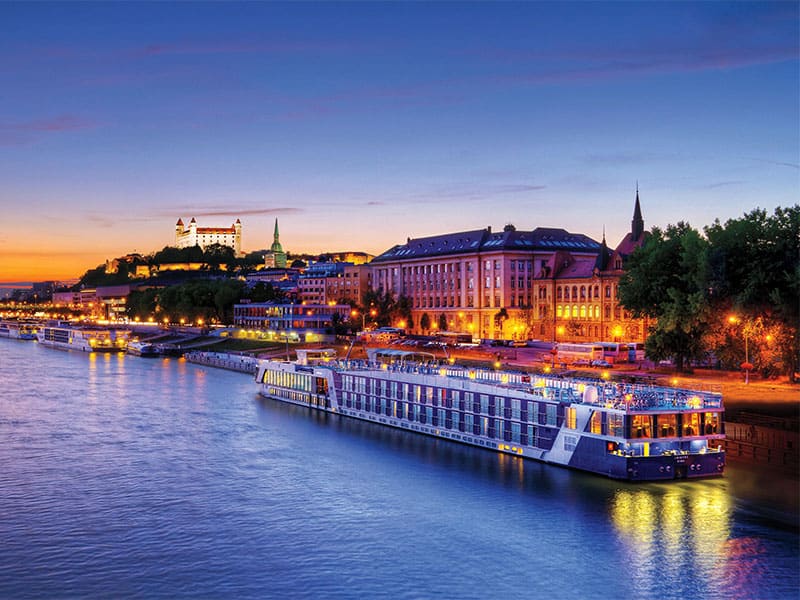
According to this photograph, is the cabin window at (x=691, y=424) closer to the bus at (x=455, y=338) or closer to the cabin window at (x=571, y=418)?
the cabin window at (x=571, y=418)

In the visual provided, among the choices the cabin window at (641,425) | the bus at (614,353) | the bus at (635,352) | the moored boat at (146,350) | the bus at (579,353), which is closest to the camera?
the cabin window at (641,425)

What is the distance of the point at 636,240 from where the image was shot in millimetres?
112125

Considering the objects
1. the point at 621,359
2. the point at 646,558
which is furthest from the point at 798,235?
the point at 646,558

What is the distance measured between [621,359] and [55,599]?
64817 mm

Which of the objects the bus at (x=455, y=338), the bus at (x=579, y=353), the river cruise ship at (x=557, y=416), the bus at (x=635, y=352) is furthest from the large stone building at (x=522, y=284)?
the river cruise ship at (x=557, y=416)

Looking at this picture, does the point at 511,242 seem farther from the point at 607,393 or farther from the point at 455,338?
the point at 607,393

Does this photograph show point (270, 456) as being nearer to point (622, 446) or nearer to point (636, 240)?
point (622, 446)

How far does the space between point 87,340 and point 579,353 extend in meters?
108

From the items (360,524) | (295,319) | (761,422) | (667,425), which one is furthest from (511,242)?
(360,524)

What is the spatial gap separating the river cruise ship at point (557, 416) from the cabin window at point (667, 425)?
0.05m

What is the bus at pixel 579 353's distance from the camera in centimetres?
8112

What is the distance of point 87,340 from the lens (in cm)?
15850

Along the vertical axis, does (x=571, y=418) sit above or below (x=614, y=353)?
below

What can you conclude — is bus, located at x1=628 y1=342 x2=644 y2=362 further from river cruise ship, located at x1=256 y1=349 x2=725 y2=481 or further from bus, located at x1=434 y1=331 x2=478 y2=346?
river cruise ship, located at x1=256 y1=349 x2=725 y2=481
